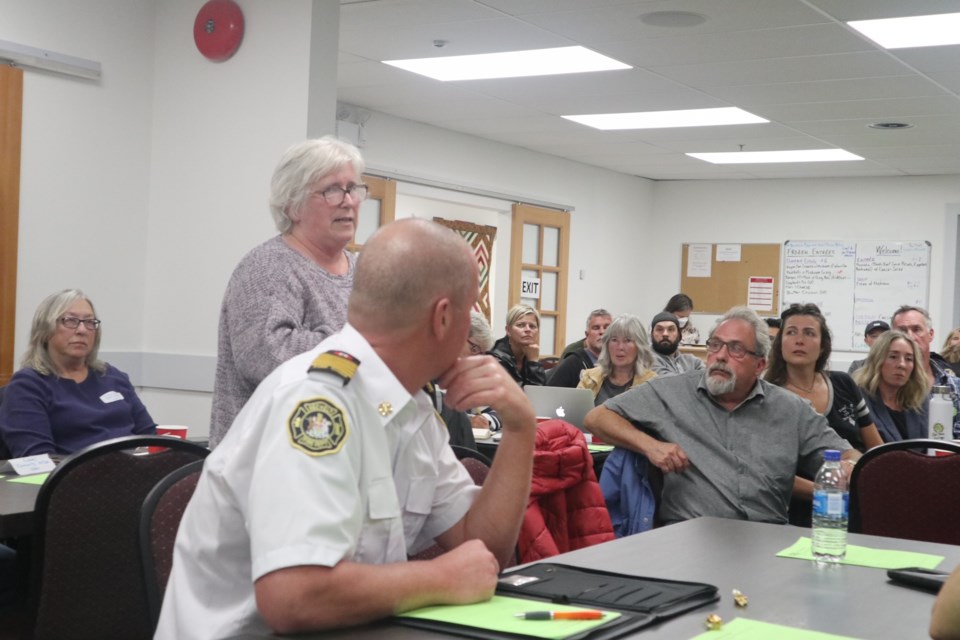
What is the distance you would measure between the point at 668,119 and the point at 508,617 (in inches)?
286

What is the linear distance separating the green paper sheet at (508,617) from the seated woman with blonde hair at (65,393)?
2.70 metres

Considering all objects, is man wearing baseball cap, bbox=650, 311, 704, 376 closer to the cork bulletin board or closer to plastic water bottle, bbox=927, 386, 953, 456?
plastic water bottle, bbox=927, 386, 953, 456

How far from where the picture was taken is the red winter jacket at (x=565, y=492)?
9.34 ft

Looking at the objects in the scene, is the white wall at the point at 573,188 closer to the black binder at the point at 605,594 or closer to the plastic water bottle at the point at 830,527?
the plastic water bottle at the point at 830,527

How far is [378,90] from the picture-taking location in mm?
7668

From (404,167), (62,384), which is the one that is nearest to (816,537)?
(62,384)

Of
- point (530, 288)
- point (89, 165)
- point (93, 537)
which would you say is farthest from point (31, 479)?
point (530, 288)

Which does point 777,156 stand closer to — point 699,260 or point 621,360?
point 699,260

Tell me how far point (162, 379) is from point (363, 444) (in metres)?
3.80

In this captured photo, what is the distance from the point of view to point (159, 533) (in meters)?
1.70

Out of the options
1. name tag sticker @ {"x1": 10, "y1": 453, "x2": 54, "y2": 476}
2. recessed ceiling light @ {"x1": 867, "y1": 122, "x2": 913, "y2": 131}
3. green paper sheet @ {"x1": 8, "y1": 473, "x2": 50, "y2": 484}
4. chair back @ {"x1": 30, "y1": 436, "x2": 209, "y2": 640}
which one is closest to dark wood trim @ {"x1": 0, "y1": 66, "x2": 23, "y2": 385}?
name tag sticker @ {"x1": 10, "y1": 453, "x2": 54, "y2": 476}

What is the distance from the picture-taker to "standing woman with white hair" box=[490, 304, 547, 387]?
274 inches


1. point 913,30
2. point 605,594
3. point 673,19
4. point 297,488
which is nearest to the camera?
point 297,488

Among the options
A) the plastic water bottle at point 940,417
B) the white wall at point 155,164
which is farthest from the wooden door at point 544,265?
the plastic water bottle at point 940,417
